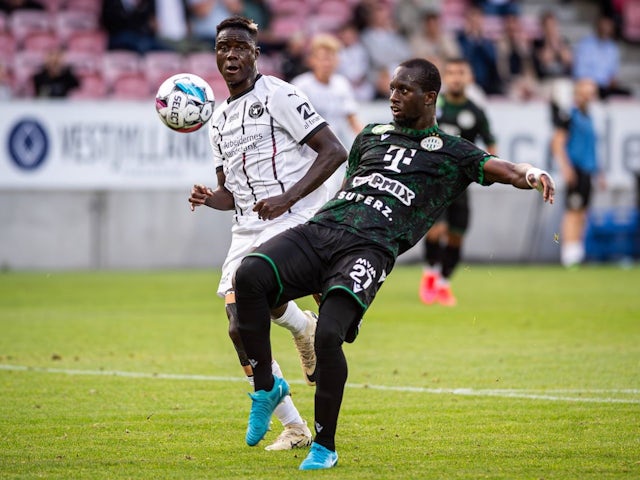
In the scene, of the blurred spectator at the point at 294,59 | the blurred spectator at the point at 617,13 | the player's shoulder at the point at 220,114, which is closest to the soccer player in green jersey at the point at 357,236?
the player's shoulder at the point at 220,114

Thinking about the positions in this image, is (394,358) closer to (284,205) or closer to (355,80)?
(284,205)

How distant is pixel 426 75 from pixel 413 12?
18.2m

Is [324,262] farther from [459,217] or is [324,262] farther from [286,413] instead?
[459,217]

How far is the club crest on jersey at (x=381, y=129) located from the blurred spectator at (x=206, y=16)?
49.5 feet

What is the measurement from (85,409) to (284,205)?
81.7 inches

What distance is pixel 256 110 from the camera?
7.14 meters

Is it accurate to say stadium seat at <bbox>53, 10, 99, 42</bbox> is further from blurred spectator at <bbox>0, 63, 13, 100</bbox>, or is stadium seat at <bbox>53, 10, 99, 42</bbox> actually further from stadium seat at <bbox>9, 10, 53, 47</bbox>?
blurred spectator at <bbox>0, 63, 13, 100</bbox>

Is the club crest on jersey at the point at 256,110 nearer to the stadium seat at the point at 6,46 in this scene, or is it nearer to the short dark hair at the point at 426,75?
the short dark hair at the point at 426,75

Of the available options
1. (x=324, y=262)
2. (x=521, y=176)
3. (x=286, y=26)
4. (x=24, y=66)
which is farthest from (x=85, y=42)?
(x=521, y=176)

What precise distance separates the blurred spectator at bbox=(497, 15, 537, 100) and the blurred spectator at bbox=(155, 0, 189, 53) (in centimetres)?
587

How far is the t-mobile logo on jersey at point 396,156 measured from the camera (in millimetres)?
6543

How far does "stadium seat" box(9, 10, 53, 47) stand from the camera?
2059cm

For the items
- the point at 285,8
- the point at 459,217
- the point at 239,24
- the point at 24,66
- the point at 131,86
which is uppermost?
the point at 285,8

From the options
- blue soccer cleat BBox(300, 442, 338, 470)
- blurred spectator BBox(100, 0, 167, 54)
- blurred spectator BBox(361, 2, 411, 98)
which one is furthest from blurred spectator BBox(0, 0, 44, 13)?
blue soccer cleat BBox(300, 442, 338, 470)
